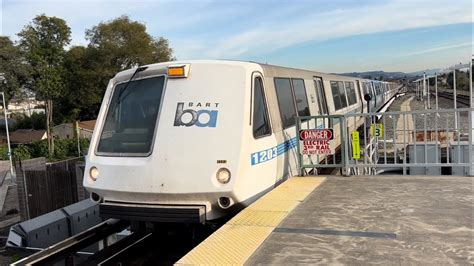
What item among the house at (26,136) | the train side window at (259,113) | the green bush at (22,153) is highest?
the train side window at (259,113)

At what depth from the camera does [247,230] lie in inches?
167

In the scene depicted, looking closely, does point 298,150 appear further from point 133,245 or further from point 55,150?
point 55,150

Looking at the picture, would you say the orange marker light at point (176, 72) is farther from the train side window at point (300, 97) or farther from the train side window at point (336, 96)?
the train side window at point (336, 96)

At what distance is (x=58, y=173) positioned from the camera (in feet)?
43.5

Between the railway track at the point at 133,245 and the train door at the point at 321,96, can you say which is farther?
the train door at the point at 321,96

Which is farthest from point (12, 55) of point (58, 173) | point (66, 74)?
point (58, 173)

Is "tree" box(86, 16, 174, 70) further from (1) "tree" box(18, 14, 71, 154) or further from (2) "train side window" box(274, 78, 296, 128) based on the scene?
(2) "train side window" box(274, 78, 296, 128)

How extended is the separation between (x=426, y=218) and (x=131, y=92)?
12.1 feet

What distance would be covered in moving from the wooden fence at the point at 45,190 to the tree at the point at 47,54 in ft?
110

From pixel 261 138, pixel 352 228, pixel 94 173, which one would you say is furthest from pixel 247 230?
pixel 94 173

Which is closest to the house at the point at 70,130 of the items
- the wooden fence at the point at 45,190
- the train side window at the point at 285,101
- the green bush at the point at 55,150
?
the green bush at the point at 55,150

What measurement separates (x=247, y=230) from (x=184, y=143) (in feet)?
4.39

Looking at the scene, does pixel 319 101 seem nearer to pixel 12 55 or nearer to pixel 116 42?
pixel 116 42

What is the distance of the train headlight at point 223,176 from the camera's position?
193 inches
